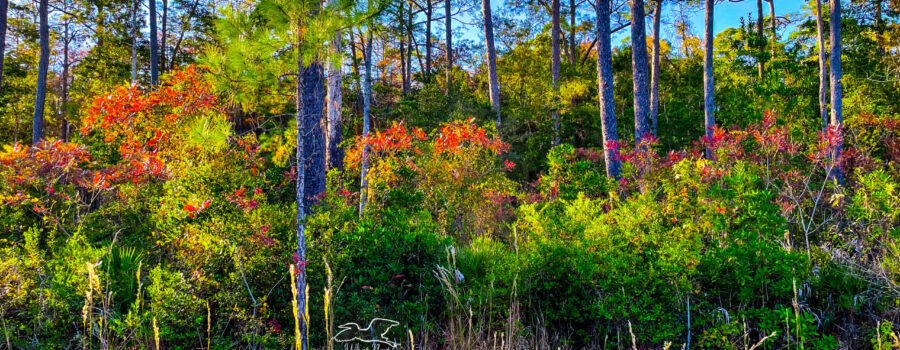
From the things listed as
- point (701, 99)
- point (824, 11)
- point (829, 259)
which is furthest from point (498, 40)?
point (829, 259)

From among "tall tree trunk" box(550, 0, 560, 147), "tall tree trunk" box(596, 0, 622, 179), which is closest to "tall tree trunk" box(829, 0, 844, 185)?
"tall tree trunk" box(596, 0, 622, 179)

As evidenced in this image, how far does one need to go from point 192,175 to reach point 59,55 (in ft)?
78.1

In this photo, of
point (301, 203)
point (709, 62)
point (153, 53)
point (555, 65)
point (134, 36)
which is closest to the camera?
point (301, 203)

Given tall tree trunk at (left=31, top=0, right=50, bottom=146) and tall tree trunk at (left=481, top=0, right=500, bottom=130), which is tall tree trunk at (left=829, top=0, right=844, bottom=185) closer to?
tall tree trunk at (left=481, top=0, right=500, bottom=130)

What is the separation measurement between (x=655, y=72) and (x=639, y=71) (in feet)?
17.0

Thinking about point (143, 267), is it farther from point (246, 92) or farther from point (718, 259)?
point (718, 259)

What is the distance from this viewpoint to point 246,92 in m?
3.59

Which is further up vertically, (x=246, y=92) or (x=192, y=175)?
(x=246, y=92)

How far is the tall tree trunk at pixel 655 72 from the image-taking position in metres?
13.5

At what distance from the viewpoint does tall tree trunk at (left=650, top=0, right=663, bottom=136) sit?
13.5 meters

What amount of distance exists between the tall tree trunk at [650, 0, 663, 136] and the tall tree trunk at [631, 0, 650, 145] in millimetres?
→ 3651

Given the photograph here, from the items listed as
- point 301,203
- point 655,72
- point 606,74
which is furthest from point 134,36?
point 655,72

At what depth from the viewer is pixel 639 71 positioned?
9664 millimetres

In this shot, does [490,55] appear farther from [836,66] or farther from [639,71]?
[836,66]
